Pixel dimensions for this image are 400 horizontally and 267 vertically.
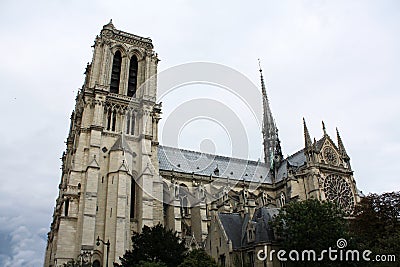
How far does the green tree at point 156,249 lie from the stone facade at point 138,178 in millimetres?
Result: 4300

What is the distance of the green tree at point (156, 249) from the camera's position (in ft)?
93.7

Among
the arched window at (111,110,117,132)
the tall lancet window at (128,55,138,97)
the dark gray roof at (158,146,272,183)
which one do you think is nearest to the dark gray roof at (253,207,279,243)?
the arched window at (111,110,117,132)

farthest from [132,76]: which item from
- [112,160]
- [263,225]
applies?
[263,225]

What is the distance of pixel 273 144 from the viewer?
77.2m

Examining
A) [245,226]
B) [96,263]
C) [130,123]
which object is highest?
[130,123]

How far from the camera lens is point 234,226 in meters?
32.8

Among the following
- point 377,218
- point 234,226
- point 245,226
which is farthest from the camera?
point 377,218

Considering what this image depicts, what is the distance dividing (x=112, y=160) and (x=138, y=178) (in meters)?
3.98

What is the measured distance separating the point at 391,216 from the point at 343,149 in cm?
2396

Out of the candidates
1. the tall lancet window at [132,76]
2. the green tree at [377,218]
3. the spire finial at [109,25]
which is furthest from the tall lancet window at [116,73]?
the green tree at [377,218]

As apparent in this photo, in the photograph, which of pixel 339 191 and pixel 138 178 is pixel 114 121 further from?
pixel 339 191

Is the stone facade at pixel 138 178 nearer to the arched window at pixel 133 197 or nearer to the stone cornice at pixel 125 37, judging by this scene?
the arched window at pixel 133 197

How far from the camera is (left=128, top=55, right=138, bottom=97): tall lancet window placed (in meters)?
50.2

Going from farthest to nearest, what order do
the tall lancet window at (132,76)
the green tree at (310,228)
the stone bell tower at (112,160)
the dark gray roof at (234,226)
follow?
the tall lancet window at (132,76)
the stone bell tower at (112,160)
the dark gray roof at (234,226)
the green tree at (310,228)
